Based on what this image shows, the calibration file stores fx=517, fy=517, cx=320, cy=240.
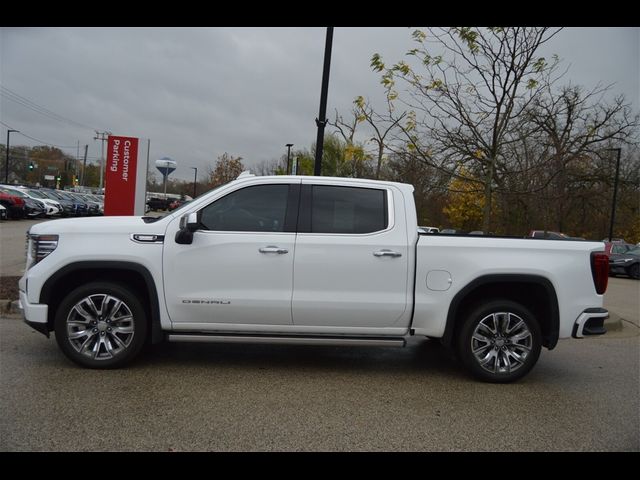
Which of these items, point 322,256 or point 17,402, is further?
point 322,256

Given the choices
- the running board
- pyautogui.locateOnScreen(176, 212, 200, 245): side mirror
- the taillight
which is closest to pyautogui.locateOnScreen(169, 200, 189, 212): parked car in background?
A: pyautogui.locateOnScreen(176, 212, 200, 245): side mirror

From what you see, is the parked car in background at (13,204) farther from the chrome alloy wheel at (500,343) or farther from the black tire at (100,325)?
the chrome alloy wheel at (500,343)

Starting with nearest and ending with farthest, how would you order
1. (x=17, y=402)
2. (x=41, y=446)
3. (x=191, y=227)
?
(x=41, y=446) → (x=17, y=402) → (x=191, y=227)

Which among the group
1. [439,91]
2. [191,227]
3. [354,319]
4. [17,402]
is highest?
[439,91]

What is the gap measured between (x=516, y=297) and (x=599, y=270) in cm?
81

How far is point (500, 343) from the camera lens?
5.07m

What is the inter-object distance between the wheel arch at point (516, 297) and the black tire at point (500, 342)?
133mm

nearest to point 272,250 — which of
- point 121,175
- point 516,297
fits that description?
point 516,297

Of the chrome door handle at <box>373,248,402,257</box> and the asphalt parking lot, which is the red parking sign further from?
the chrome door handle at <box>373,248,402,257</box>

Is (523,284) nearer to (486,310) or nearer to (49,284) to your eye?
(486,310)

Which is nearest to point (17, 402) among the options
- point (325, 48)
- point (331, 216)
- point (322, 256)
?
point (322, 256)

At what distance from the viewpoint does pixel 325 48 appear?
30.3 feet

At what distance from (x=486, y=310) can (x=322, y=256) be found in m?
1.69

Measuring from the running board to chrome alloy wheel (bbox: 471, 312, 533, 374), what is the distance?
2.49ft
